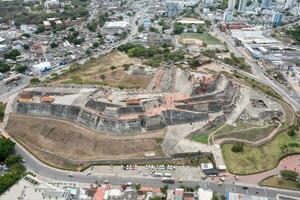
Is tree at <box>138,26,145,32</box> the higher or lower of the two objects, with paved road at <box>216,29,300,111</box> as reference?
higher

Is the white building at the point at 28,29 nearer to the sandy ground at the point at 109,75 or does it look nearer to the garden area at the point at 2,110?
the sandy ground at the point at 109,75

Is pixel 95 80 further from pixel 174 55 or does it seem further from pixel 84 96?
pixel 174 55

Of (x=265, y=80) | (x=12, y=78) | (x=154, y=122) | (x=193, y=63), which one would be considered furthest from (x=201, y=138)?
(x=12, y=78)

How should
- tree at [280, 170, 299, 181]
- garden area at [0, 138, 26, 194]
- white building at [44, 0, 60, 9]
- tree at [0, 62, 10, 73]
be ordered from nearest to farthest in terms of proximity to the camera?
garden area at [0, 138, 26, 194] < tree at [280, 170, 299, 181] < tree at [0, 62, 10, 73] < white building at [44, 0, 60, 9]

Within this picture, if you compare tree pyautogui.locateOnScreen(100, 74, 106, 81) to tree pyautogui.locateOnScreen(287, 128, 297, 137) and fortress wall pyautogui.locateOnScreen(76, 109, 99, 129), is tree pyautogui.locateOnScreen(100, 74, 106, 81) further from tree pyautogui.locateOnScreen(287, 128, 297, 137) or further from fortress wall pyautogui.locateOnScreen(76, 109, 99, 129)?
tree pyautogui.locateOnScreen(287, 128, 297, 137)

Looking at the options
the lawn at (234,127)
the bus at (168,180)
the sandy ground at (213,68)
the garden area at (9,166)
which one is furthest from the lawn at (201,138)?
the sandy ground at (213,68)

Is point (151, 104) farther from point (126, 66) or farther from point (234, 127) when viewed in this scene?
point (126, 66)

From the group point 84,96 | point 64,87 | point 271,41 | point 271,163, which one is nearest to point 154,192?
point 271,163

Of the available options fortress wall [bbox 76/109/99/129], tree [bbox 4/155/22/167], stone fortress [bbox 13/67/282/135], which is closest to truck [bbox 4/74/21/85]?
stone fortress [bbox 13/67/282/135]
